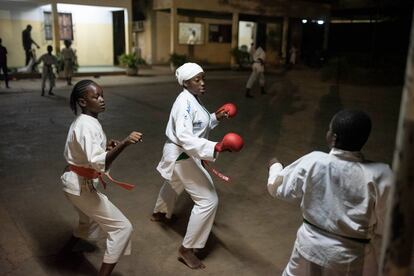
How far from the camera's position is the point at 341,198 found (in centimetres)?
206

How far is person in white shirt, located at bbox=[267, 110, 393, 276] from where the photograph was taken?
2021mm

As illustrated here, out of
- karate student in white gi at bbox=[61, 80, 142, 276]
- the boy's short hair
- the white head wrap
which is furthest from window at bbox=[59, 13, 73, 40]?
the boy's short hair

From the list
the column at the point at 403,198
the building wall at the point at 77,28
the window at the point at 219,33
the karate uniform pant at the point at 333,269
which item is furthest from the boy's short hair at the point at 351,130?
the window at the point at 219,33

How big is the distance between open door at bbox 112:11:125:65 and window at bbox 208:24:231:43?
5151 mm

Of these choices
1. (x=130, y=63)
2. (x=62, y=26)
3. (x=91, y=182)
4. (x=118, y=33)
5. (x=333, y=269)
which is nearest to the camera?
(x=333, y=269)

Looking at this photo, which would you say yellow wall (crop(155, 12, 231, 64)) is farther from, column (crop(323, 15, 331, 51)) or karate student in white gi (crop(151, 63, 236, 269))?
karate student in white gi (crop(151, 63, 236, 269))

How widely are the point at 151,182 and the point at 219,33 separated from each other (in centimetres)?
1931

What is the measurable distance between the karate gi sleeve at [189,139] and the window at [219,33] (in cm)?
2066

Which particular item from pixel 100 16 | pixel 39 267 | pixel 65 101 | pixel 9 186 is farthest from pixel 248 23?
pixel 39 267

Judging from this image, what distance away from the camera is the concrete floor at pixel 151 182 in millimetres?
3492

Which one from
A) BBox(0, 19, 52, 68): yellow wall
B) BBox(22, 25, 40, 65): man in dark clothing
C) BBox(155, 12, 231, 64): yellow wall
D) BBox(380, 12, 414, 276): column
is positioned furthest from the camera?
BBox(155, 12, 231, 64): yellow wall

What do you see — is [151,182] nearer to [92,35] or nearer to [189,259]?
[189,259]

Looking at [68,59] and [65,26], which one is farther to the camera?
[65,26]

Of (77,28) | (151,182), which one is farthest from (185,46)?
(151,182)
